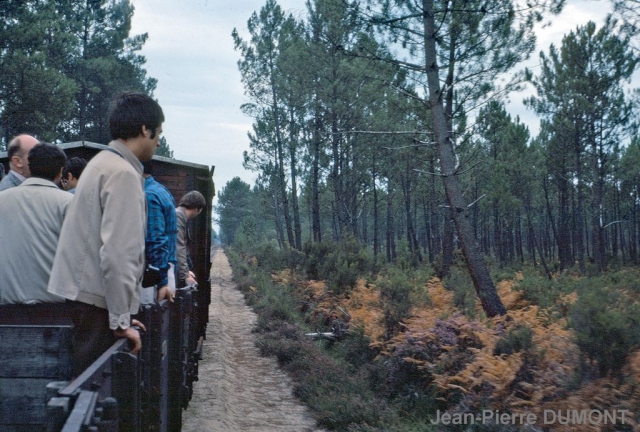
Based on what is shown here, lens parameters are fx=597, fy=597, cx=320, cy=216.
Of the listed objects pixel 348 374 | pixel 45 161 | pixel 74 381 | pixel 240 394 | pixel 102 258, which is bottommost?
pixel 240 394

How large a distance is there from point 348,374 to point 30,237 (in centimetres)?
546

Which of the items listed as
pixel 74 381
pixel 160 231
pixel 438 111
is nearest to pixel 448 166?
pixel 438 111

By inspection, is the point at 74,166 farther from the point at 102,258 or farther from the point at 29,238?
the point at 102,258

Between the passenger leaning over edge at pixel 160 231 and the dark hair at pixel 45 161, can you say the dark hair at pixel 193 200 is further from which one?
the dark hair at pixel 45 161

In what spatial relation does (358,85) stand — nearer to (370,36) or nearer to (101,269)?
(370,36)

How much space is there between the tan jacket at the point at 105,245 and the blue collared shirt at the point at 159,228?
0.79 m

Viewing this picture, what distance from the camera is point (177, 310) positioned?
4.64 metres

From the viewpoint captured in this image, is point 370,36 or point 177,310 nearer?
point 177,310

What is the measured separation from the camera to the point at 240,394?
750 centimetres

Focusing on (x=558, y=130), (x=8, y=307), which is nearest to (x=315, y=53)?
(x=558, y=130)

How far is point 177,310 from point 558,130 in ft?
84.8

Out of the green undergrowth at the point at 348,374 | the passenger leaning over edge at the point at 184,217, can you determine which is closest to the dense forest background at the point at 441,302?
the green undergrowth at the point at 348,374

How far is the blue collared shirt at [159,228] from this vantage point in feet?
11.8

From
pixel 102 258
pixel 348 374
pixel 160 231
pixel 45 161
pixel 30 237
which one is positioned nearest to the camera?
pixel 102 258
